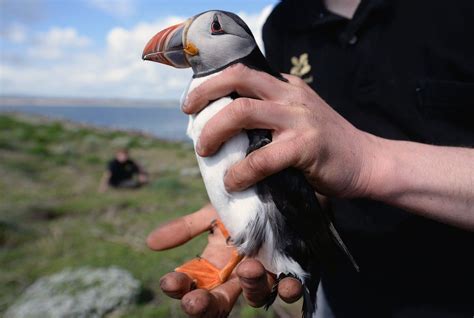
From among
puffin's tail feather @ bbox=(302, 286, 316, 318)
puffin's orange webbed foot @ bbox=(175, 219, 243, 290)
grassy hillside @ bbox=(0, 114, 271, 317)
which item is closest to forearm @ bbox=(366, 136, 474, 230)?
puffin's tail feather @ bbox=(302, 286, 316, 318)

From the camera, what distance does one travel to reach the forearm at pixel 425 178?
167 centimetres

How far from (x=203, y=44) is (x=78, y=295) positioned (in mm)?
3370

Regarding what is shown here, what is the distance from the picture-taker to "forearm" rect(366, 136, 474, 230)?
167cm

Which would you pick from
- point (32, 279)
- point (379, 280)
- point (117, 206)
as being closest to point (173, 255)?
point (32, 279)

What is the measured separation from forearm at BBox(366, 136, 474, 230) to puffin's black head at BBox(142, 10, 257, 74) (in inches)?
33.1

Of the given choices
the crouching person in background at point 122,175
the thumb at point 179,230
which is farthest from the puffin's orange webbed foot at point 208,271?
the crouching person in background at point 122,175

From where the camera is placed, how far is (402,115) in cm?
227

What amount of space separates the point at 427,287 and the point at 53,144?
18.3 m

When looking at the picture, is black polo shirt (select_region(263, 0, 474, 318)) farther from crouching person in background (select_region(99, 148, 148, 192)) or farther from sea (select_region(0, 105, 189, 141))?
crouching person in background (select_region(99, 148, 148, 192))

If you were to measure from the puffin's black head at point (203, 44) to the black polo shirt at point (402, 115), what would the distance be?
676mm

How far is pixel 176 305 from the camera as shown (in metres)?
4.61

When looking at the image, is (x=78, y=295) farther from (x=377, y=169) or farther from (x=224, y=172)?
(x=377, y=169)

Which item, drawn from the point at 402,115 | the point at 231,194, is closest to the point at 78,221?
the point at 231,194

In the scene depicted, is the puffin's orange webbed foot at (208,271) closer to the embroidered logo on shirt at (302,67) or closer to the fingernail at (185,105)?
the fingernail at (185,105)
